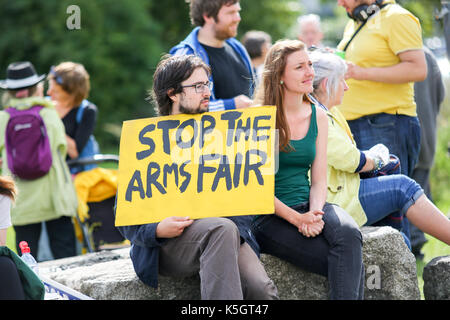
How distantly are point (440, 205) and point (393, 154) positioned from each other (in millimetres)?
3636

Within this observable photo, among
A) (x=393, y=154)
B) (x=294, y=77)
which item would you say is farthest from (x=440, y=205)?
(x=294, y=77)

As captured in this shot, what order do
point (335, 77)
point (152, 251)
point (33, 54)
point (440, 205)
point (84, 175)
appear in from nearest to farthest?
point (152, 251), point (335, 77), point (84, 175), point (440, 205), point (33, 54)

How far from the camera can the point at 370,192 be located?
4.64 metres

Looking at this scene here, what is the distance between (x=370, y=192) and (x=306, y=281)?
66 centimetres

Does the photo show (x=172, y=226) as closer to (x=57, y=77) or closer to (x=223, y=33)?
(x=223, y=33)

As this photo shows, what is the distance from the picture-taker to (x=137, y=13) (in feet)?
67.1

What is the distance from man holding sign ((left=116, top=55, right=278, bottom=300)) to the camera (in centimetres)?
384

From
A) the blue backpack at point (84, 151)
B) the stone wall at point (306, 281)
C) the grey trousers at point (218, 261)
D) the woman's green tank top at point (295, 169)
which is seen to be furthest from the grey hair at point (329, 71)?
the blue backpack at point (84, 151)

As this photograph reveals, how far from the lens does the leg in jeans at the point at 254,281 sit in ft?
12.8

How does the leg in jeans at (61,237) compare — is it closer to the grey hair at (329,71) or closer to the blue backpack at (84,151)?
the blue backpack at (84,151)

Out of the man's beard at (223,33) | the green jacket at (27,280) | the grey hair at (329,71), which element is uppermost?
the man's beard at (223,33)

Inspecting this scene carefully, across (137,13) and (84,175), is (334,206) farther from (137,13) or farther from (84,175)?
(137,13)

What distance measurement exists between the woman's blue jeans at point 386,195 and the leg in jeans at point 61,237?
2881 mm

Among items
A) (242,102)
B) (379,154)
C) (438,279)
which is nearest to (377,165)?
(379,154)
